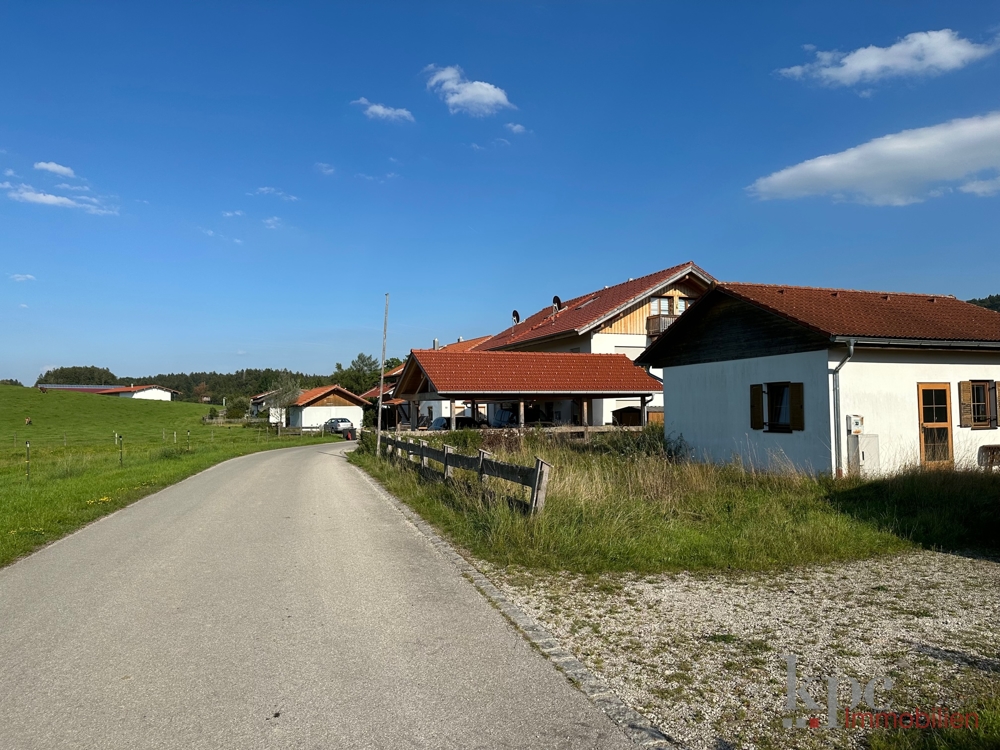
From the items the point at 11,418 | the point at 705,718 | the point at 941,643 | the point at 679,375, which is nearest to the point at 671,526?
the point at 941,643

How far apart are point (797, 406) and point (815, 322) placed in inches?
71.5

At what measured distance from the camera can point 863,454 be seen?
13984mm

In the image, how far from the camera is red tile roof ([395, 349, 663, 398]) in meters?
27.1

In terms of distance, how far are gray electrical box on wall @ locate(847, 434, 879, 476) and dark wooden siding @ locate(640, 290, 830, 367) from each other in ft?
6.44

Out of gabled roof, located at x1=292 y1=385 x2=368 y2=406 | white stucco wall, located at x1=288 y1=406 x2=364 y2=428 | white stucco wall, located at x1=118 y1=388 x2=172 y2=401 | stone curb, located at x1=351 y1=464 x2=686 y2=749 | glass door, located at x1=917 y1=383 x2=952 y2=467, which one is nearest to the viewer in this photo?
stone curb, located at x1=351 y1=464 x2=686 y2=749

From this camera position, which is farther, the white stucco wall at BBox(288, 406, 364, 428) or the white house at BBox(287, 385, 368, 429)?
the white stucco wall at BBox(288, 406, 364, 428)

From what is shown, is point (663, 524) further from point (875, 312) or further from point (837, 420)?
point (875, 312)

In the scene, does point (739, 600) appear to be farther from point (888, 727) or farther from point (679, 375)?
point (679, 375)

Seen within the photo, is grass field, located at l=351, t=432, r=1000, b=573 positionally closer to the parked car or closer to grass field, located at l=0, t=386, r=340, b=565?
grass field, located at l=0, t=386, r=340, b=565

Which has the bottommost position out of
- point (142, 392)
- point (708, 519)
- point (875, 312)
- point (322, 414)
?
point (708, 519)

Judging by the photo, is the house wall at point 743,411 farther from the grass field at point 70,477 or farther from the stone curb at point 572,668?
the grass field at point 70,477

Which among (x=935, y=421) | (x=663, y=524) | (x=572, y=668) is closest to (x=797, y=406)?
(x=935, y=421)

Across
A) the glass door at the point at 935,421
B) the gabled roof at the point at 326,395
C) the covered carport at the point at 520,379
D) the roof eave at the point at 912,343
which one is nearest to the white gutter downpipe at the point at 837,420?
the roof eave at the point at 912,343

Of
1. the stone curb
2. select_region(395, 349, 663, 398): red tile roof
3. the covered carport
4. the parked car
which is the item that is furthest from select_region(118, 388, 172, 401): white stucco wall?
the stone curb
